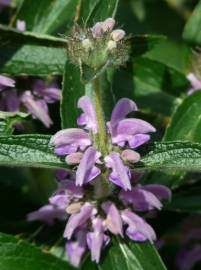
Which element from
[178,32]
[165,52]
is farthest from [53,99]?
[178,32]

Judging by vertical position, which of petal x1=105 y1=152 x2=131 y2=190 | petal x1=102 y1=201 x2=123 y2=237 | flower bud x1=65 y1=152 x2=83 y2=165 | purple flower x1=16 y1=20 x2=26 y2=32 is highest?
purple flower x1=16 y1=20 x2=26 y2=32

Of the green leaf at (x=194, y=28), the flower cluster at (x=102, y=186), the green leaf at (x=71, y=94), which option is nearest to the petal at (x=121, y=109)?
the flower cluster at (x=102, y=186)

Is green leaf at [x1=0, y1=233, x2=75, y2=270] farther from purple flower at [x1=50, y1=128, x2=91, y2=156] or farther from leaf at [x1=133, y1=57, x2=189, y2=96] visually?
leaf at [x1=133, y1=57, x2=189, y2=96]

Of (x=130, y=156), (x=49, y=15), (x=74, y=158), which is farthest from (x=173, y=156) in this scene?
(x=49, y=15)

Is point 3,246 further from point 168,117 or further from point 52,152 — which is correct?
point 168,117

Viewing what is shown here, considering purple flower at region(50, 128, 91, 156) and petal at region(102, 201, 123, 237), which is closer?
purple flower at region(50, 128, 91, 156)

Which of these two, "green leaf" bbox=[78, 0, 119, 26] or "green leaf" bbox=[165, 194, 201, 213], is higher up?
"green leaf" bbox=[78, 0, 119, 26]

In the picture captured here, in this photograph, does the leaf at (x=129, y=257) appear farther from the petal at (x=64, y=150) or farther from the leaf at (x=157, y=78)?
the leaf at (x=157, y=78)

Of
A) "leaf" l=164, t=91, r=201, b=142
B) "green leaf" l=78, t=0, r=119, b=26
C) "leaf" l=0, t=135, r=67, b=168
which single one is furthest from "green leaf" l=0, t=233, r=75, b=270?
"green leaf" l=78, t=0, r=119, b=26
